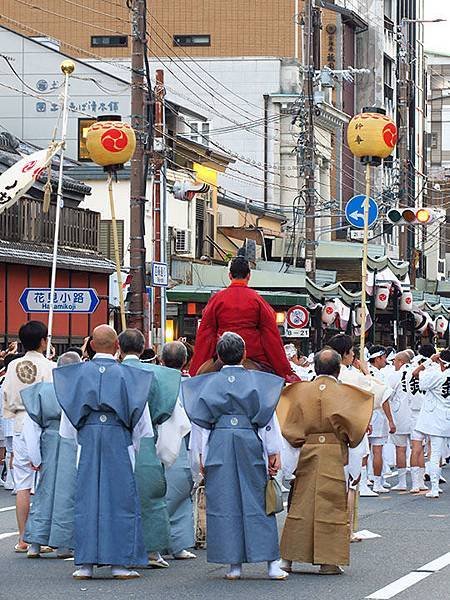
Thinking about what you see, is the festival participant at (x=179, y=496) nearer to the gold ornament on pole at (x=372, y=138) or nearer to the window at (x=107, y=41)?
the gold ornament on pole at (x=372, y=138)

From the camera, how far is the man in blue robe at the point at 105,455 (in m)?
11.0

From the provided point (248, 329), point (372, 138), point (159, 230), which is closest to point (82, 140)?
point (159, 230)

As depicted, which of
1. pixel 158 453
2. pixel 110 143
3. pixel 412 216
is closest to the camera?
pixel 158 453

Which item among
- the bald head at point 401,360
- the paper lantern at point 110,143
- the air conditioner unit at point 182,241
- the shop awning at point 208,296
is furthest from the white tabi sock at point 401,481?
the air conditioner unit at point 182,241

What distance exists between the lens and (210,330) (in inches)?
521

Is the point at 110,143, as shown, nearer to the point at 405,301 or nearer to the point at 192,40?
the point at 405,301

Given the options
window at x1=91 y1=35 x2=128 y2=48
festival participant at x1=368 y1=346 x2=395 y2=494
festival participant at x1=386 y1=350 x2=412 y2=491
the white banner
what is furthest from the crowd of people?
window at x1=91 y1=35 x2=128 y2=48

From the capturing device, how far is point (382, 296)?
43906 millimetres

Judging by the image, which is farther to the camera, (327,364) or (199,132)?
(199,132)

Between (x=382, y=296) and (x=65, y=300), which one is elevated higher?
(x=382, y=296)

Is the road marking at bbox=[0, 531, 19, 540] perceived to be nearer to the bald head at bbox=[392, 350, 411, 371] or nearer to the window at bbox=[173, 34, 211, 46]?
the bald head at bbox=[392, 350, 411, 371]

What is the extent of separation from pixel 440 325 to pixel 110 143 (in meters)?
32.8

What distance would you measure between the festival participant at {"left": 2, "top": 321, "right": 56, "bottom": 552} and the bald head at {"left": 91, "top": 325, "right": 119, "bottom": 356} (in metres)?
1.90

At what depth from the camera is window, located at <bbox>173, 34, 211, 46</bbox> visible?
62406 mm
